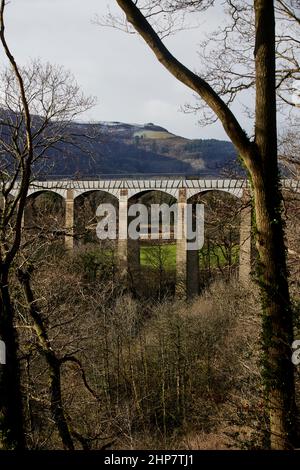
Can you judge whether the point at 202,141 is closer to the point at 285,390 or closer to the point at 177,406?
the point at 177,406

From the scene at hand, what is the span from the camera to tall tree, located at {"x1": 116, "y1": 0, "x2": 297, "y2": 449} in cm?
385

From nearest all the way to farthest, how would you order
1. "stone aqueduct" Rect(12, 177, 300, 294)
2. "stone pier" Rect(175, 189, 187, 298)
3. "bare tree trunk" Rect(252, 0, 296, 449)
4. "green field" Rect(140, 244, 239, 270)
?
"bare tree trunk" Rect(252, 0, 296, 449) < "stone pier" Rect(175, 189, 187, 298) < "stone aqueduct" Rect(12, 177, 300, 294) < "green field" Rect(140, 244, 239, 270)

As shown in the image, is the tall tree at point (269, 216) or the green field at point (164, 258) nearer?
the tall tree at point (269, 216)

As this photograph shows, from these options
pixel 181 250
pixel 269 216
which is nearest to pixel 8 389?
pixel 269 216

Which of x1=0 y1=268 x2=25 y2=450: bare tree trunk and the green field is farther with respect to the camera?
the green field

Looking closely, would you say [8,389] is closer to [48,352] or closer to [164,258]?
[48,352]

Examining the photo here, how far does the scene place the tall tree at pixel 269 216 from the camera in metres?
3.85

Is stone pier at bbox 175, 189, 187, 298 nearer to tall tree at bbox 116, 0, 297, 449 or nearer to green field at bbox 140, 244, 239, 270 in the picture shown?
green field at bbox 140, 244, 239, 270

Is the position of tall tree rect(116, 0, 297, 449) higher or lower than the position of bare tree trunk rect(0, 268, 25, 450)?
higher

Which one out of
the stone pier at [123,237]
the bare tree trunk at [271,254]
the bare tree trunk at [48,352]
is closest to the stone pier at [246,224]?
the bare tree trunk at [271,254]

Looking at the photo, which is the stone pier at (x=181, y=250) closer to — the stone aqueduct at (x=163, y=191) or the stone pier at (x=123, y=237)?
the stone aqueduct at (x=163, y=191)

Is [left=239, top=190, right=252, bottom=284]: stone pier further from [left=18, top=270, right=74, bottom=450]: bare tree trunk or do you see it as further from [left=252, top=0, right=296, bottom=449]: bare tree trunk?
[left=18, top=270, right=74, bottom=450]: bare tree trunk

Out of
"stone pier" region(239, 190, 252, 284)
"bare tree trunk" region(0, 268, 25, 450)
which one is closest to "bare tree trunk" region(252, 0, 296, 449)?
"stone pier" region(239, 190, 252, 284)

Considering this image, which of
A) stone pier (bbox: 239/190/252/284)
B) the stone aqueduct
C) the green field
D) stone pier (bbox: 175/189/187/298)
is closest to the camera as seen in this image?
stone pier (bbox: 239/190/252/284)
